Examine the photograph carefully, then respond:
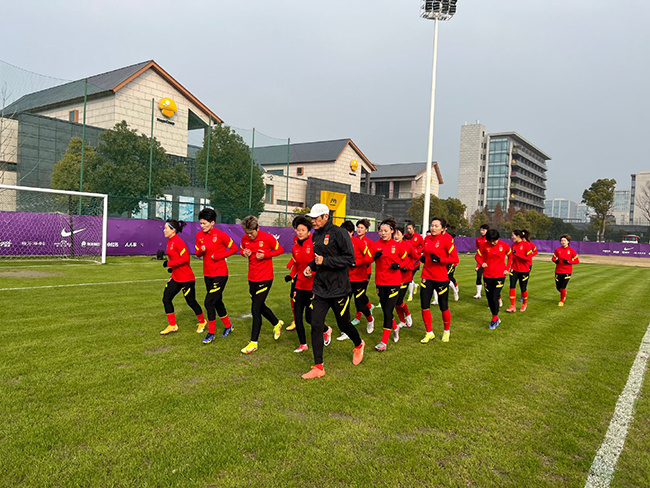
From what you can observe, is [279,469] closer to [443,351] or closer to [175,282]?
[443,351]

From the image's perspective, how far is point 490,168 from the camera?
95.3m

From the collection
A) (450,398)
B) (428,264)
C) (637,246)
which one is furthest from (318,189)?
(450,398)

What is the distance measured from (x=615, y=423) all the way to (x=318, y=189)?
3904cm

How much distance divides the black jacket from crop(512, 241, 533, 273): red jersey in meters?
6.80

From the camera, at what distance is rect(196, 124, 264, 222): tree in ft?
82.6

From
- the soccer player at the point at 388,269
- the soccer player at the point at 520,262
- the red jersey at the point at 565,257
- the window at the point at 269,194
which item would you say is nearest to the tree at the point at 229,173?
the window at the point at 269,194

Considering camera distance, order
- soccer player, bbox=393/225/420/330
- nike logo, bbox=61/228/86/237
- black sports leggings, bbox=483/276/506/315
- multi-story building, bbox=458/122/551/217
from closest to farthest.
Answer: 1. soccer player, bbox=393/225/420/330
2. black sports leggings, bbox=483/276/506/315
3. nike logo, bbox=61/228/86/237
4. multi-story building, bbox=458/122/551/217

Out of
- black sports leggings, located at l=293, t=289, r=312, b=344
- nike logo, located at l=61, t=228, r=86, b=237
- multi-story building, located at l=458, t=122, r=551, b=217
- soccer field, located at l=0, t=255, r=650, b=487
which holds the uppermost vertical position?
multi-story building, located at l=458, t=122, r=551, b=217

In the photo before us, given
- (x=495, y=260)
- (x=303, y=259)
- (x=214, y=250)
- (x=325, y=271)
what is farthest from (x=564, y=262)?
(x=214, y=250)

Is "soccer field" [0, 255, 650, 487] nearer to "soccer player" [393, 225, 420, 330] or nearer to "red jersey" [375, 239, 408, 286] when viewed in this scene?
"soccer player" [393, 225, 420, 330]

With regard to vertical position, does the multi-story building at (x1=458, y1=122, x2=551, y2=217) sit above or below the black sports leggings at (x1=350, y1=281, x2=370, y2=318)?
above

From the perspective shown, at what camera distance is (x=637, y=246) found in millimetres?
42219

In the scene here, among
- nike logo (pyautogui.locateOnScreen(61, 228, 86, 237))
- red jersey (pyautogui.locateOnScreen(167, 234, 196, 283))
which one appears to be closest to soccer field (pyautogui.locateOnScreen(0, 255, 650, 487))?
red jersey (pyautogui.locateOnScreen(167, 234, 196, 283))

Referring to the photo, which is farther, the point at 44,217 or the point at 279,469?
the point at 44,217
